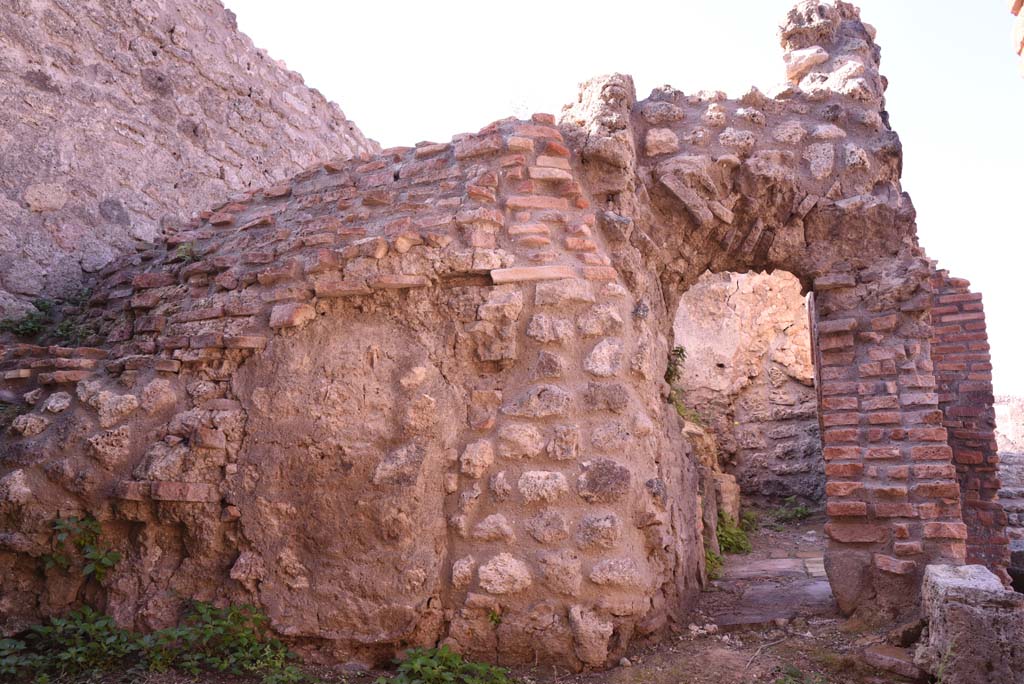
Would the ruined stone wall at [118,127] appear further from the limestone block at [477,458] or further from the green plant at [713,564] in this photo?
the green plant at [713,564]

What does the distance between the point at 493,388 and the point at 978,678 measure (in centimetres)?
201

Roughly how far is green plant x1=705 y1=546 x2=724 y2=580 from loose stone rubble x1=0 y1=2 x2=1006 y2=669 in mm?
403

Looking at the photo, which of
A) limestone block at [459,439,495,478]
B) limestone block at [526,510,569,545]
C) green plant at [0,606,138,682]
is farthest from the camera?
limestone block at [459,439,495,478]

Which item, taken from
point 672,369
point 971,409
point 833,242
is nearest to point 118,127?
point 672,369

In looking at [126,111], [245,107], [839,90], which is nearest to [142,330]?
[126,111]

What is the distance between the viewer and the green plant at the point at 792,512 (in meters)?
6.50

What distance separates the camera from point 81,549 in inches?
118

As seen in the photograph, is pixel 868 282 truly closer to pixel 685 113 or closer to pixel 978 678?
pixel 685 113

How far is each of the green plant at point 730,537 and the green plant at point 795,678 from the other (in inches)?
91.2

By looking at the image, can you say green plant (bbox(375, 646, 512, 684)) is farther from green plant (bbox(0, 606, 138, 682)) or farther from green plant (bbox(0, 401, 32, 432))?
green plant (bbox(0, 401, 32, 432))

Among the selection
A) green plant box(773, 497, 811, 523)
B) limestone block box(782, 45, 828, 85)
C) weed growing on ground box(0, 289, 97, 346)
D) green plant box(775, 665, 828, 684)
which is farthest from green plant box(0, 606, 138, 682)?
green plant box(773, 497, 811, 523)

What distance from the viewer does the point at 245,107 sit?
17.8 feet

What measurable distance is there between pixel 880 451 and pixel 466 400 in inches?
80.5

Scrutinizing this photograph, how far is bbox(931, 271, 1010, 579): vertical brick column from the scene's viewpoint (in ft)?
15.8
